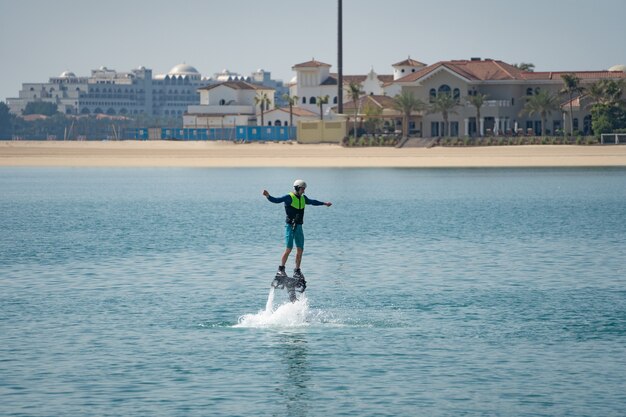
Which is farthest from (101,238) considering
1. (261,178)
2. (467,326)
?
(261,178)

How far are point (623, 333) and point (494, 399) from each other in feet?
23.0

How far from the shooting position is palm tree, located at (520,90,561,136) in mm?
133125

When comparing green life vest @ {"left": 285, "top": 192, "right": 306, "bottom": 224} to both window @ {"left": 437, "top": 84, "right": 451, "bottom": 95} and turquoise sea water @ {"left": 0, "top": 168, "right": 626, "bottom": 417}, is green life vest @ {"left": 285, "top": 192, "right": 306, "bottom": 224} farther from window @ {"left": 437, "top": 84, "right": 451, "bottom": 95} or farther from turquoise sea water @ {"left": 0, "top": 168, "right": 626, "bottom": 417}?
window @ {"left": 437, "top": 84, "right": 451, "bottom": 95}

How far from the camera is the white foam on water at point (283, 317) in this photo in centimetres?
2817

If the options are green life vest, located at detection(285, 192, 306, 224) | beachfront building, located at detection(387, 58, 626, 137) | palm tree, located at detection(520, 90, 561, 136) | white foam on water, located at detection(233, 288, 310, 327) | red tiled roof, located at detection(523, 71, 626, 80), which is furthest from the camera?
red tiled roof, located at detection(523, 71, 626, 80)

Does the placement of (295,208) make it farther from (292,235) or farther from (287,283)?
(287,283)

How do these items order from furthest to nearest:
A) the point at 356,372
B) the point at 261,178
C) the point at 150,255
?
the point at 261,178 → the point at 150,255 → the point at 356,372

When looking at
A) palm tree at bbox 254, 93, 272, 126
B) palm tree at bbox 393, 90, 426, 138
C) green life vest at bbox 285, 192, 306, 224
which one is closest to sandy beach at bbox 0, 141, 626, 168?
palm tree at bbox 393, 90, 426, 138

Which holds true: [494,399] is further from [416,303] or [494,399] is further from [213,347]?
[416,303]

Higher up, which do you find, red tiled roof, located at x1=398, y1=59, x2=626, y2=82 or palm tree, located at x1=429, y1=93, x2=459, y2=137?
red tiled roof, located at x1=398, y1=59, x2=626, y2=82

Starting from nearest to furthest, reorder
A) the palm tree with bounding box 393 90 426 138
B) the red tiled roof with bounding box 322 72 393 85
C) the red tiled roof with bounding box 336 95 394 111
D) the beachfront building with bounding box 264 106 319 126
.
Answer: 1. the palm tree with bounding box 393 90 426 138
2. the red tiled roof with bounding box 336 95 394 111
3. the beachfront building with bounding box 264 106 319 126
4. the red tiled roof with bounding box 322 72 393 85

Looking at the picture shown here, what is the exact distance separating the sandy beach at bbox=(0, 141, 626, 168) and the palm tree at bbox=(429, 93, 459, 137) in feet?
24.7

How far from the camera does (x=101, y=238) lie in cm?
5209

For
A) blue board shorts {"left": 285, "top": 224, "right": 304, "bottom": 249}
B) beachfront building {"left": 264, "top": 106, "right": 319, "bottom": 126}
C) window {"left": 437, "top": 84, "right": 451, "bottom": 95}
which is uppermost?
window {"left": 437, "top": 84, "right": 451, "bottom": 95}
